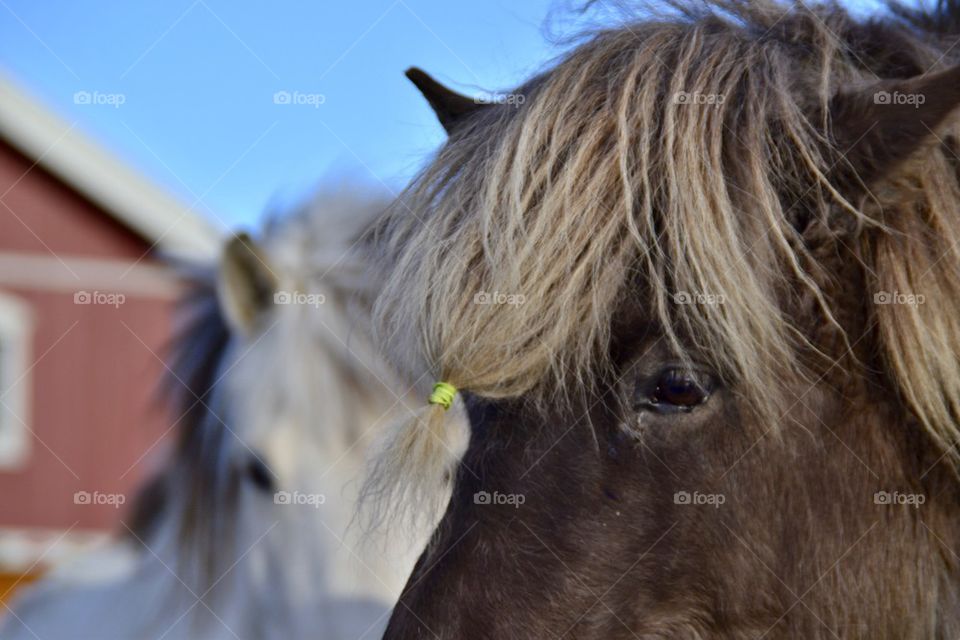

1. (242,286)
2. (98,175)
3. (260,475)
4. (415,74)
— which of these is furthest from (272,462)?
(98,175)

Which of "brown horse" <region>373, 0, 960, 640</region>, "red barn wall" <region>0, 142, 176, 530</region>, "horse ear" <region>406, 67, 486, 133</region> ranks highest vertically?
"horse ear" <region>406, 67, 486, 133</region>

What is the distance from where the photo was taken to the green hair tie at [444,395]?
1725 mm

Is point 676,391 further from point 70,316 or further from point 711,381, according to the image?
point 70,316

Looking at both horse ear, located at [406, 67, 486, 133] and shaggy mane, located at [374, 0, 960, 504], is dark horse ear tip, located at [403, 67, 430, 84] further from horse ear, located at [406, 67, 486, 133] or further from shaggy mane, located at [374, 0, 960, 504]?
shaggy mane, located at [374, 0, 960, 504]

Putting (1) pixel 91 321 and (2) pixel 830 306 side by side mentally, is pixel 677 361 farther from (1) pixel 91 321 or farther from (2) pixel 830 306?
(1) pixel 91 321

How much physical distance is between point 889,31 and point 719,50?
392 millimetres

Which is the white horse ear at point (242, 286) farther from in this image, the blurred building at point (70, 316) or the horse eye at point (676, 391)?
the blurred building at point (70, 316)

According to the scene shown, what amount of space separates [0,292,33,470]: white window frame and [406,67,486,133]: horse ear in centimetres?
833

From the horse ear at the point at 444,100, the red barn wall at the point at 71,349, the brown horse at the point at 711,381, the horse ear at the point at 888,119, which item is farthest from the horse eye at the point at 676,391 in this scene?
the red barn wall at the point at 71,349

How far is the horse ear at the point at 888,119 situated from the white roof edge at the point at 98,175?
8.07 metres

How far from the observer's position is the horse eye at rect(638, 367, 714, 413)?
5.46ft

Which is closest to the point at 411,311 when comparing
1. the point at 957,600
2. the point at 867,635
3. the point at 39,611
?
the point at 867,635

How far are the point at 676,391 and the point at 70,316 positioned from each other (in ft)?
30.3

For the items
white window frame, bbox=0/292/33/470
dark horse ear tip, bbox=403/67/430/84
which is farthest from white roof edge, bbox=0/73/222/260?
dark horse ear tip, bbox=403/67/430/84
